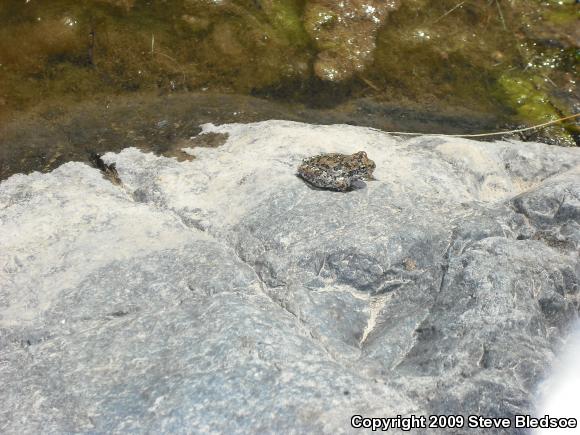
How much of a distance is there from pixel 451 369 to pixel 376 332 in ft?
1.85

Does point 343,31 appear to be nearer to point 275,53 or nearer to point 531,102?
point 275,53

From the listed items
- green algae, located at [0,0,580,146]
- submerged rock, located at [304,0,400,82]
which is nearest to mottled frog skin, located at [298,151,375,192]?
green algae, located at [0,0,580,146]

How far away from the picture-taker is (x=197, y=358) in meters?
3.16

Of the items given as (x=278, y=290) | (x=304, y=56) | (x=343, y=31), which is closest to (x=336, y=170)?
(x=278, y=290)

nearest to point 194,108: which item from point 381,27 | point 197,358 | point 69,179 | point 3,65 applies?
point 69,179

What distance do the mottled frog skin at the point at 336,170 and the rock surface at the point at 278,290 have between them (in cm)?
13

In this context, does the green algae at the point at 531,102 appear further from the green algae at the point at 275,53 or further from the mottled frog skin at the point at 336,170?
the mottled frog skin at the point at 336,170

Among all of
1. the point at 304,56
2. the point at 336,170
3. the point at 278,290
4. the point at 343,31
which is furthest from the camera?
the point at 343,31

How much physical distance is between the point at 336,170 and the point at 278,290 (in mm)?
1262

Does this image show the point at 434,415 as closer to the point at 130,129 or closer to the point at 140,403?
the point at 140,403

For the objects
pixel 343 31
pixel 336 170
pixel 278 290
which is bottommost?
pixel 278 290

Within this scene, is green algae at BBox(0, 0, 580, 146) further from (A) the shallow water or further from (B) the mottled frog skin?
(B) the mottled frog skin

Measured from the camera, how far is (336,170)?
448 centimetres

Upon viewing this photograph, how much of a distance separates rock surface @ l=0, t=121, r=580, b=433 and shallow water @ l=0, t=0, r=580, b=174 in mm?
1525
